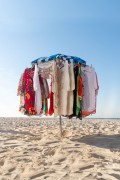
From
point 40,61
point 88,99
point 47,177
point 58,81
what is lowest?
point 47,177

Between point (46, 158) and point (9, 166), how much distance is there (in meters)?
0.76

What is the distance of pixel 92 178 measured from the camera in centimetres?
346

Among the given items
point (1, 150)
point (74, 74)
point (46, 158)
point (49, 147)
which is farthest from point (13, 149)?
point (74, 74)

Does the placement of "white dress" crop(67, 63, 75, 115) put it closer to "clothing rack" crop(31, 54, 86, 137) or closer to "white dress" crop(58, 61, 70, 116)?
"white dress" crop(58, 61, 70, 116)

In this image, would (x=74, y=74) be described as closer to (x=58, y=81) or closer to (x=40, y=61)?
(x=58, y=81)

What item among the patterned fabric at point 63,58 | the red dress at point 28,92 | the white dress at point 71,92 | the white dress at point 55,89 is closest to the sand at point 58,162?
the white dress at point 55,89

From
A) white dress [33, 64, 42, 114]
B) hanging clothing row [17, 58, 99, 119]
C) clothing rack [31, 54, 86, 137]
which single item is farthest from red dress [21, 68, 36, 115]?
clothing rack [31, 54, 86, 137]

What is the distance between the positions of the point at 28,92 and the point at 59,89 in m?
1.11

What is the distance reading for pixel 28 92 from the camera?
7.80 meters

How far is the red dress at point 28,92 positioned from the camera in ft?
25.5

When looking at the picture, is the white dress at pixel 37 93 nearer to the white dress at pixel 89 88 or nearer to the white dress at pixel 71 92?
the white dress at pixel 71 92

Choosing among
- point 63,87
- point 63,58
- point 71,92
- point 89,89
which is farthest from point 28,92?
point 89,89

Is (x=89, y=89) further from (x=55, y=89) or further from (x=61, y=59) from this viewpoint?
(x=61, y=59)

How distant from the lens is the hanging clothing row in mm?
7184
